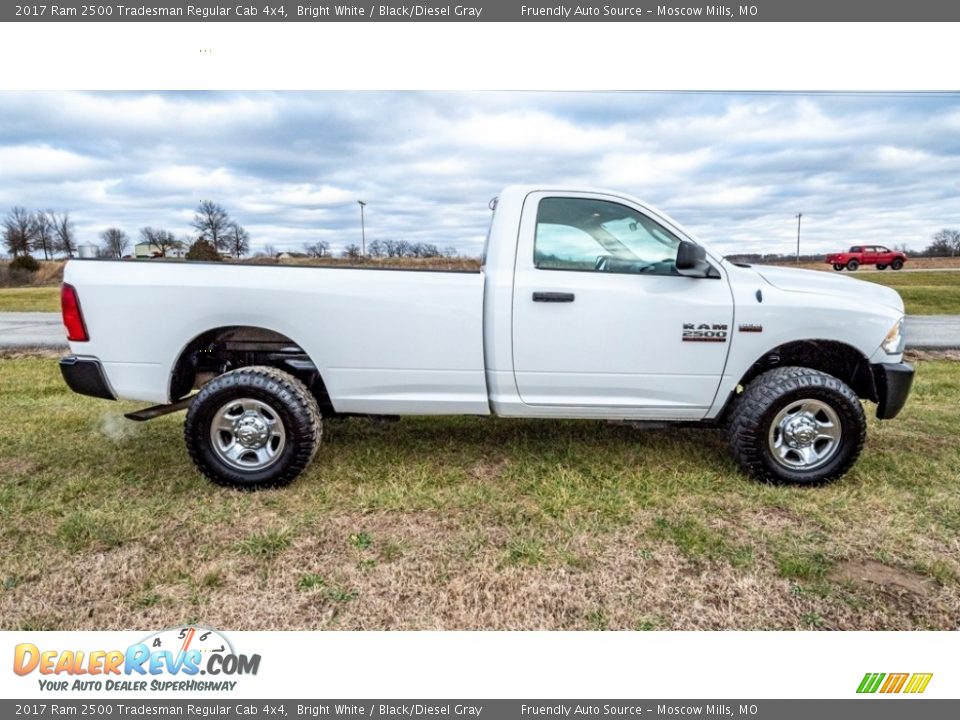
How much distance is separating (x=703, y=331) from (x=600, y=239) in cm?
84

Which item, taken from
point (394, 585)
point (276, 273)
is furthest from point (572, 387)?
point (276, 273)

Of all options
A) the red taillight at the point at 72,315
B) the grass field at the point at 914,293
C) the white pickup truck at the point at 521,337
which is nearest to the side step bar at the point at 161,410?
the white pickup truck at the point at 521,337

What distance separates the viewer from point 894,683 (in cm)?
202

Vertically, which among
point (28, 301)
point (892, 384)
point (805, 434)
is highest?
point (28, 301)

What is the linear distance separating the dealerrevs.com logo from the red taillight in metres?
1.81

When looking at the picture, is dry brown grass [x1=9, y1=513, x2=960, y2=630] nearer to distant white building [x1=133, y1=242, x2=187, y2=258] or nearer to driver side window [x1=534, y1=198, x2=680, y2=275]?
driver side window [x1=534, y1=198, x2=680, y2=275]

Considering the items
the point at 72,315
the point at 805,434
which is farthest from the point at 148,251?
the point at 805,434

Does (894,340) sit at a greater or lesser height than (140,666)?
greater

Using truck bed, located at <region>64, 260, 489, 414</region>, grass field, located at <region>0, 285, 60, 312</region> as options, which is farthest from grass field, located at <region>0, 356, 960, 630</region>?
grass field, located at <region>0, 285, 60, 312</region>

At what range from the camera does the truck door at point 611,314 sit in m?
3.29

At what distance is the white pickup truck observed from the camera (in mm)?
3240

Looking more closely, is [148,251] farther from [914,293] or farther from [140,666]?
[914,293]

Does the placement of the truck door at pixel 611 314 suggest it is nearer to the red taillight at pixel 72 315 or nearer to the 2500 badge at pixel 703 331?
the 2500 badge at pixel 703 331

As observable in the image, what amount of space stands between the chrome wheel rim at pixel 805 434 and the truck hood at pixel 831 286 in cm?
68
